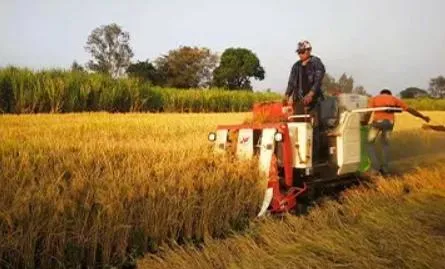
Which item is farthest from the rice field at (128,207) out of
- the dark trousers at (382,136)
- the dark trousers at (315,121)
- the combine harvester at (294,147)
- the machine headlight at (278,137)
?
the dark trousers at (382,136)

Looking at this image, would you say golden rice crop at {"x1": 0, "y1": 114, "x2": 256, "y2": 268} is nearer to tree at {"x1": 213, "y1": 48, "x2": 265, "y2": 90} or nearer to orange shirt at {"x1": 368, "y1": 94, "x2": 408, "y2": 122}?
orange shirt at {"x1": 368, "y1": 94, "x2": 408, "y2": 122}

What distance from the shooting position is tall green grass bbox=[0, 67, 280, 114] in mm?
17453

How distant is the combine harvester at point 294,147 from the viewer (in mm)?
7074

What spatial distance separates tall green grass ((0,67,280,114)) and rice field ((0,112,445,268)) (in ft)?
33.7

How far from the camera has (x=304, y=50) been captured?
8.15 metres

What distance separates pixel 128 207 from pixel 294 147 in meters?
2.59

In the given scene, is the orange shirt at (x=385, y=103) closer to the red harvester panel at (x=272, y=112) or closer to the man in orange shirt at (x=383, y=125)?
the man in orange shirt at (x=383, y=125)

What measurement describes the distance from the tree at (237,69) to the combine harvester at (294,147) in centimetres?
4373

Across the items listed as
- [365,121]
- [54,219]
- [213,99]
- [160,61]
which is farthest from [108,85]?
[160,61]

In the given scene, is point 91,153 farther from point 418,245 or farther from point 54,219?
point 418,245

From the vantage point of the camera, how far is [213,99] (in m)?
28.5

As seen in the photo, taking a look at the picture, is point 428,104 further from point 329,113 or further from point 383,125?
point 329,113

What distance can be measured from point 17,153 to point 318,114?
4.09m

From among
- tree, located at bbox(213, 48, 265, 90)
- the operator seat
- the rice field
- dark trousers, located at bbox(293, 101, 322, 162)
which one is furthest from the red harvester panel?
tree, located at bbox(213, 48, 265, 90)
